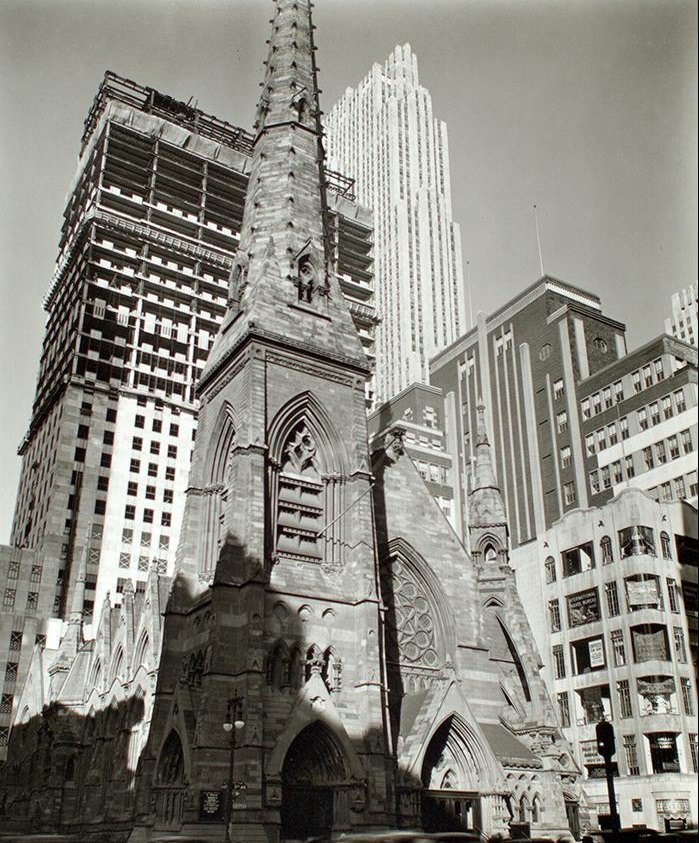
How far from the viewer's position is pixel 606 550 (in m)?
58.7

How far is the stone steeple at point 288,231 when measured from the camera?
3622 cm

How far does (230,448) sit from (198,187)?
77.8 m

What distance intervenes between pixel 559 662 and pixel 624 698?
21.6 feet

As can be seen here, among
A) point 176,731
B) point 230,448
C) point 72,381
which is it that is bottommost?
point 176,731

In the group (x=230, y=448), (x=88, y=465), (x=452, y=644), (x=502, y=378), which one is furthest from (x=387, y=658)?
(x=502, y=378)

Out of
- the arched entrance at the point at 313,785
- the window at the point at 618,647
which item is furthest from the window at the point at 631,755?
the arched entrance at the point at 313,785

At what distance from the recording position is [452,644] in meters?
34.8

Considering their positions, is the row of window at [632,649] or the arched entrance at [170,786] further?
the row of window at [632,649]

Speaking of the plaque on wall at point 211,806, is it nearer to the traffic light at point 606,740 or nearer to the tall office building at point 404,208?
the traffic light at point 606,740

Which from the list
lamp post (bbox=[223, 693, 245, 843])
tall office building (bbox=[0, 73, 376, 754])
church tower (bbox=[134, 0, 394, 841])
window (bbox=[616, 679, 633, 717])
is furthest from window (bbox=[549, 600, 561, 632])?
lamp post (bbox=[223, 693, 245, 843])

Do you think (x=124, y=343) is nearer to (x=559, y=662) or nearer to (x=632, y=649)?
(x=559, y=662)

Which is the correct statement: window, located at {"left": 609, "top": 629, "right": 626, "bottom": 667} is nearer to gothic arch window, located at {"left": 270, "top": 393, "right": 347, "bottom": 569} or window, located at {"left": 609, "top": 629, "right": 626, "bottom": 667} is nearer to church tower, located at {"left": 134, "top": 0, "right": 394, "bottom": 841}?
church tower, located at {"left": 134, "top": 0, "right": 394, "bottom": 841}

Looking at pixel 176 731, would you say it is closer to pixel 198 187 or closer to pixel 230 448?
pixel 230 448

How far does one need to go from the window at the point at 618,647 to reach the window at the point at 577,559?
5.79 m
